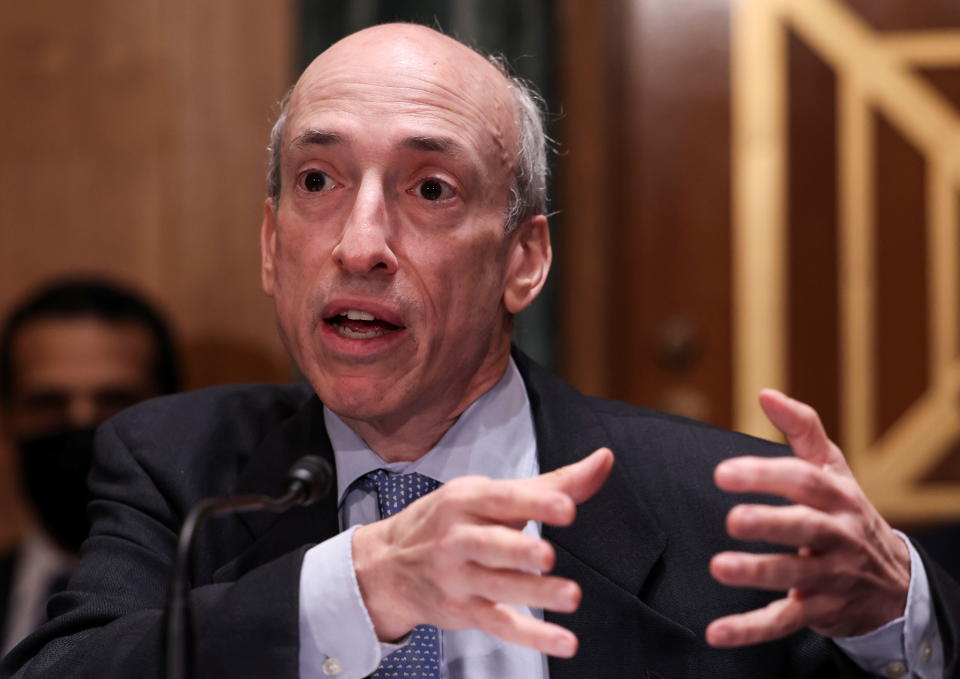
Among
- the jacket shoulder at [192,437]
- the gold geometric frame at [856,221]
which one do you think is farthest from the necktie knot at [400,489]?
Answer: the gold geometric frame at [856,221]

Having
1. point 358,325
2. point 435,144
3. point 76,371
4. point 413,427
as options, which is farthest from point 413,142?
point 76,371

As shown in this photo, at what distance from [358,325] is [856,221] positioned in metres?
1.88

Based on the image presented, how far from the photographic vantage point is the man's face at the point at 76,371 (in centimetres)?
295

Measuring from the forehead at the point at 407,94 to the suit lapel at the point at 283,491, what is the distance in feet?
1.33

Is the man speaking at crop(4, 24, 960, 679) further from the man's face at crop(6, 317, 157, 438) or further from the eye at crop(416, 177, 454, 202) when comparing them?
the man's face at crop(6, 317, 157, 438)

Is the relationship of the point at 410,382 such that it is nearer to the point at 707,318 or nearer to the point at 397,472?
the point at 397,472

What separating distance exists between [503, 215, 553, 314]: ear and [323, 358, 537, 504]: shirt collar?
13 cm

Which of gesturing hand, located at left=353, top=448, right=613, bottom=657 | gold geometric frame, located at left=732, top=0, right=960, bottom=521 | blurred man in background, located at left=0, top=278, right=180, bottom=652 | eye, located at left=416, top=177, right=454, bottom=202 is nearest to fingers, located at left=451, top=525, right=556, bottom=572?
gesturing hand, located at left=353, top=448, right=613, bottom=657

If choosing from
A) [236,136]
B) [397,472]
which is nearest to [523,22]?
[236,136]

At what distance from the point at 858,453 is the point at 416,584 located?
7.03 feet

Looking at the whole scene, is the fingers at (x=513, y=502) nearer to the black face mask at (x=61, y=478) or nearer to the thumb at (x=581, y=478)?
the thumb at (x=581, y=478)

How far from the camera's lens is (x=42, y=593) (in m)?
2.89

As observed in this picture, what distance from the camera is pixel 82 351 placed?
2977mm

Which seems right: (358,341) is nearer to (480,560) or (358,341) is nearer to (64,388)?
(480,560)
